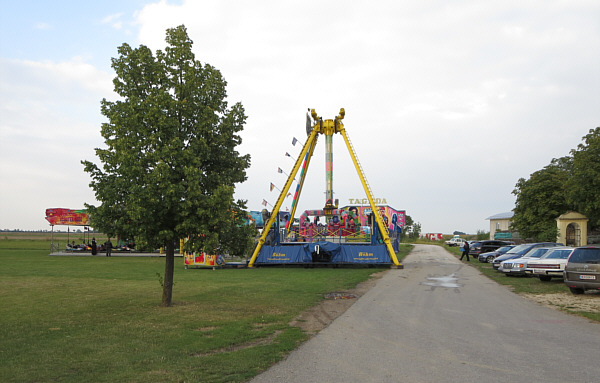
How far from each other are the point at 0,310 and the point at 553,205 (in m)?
53.0

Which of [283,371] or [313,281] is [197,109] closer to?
[283,371]

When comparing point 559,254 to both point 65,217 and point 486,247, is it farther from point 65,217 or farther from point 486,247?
point 65,217

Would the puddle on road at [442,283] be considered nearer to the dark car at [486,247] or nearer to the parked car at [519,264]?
the parked car at [519,264]

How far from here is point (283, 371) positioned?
6.66m

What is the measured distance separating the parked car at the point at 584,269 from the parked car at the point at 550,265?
14.5 feet

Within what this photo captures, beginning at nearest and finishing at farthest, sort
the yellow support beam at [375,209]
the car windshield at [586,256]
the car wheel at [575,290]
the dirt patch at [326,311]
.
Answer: the dirt patch at [326,311] < the car windshield at [586,256] < the car wheel at [575,290] < the yellow support beam at [375,209]

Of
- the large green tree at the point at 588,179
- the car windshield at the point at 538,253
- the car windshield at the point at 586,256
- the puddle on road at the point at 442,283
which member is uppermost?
the large green tree at the point at 588,179

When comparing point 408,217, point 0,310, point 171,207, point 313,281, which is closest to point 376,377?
point 171,207

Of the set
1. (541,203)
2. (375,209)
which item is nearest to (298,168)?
(375,209)

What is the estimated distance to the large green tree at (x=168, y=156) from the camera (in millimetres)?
11875

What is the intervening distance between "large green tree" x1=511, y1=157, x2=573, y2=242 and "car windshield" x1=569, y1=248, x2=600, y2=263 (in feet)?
120

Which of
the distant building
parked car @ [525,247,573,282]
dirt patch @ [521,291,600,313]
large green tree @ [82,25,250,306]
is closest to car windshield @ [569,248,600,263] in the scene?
dirt patch @ [521,291,600,313]

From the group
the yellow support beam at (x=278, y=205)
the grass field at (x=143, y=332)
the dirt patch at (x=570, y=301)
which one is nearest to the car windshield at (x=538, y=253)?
the dirt patch at (x=570, y=301)

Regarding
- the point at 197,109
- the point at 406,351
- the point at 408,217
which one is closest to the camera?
the point at 406,351
